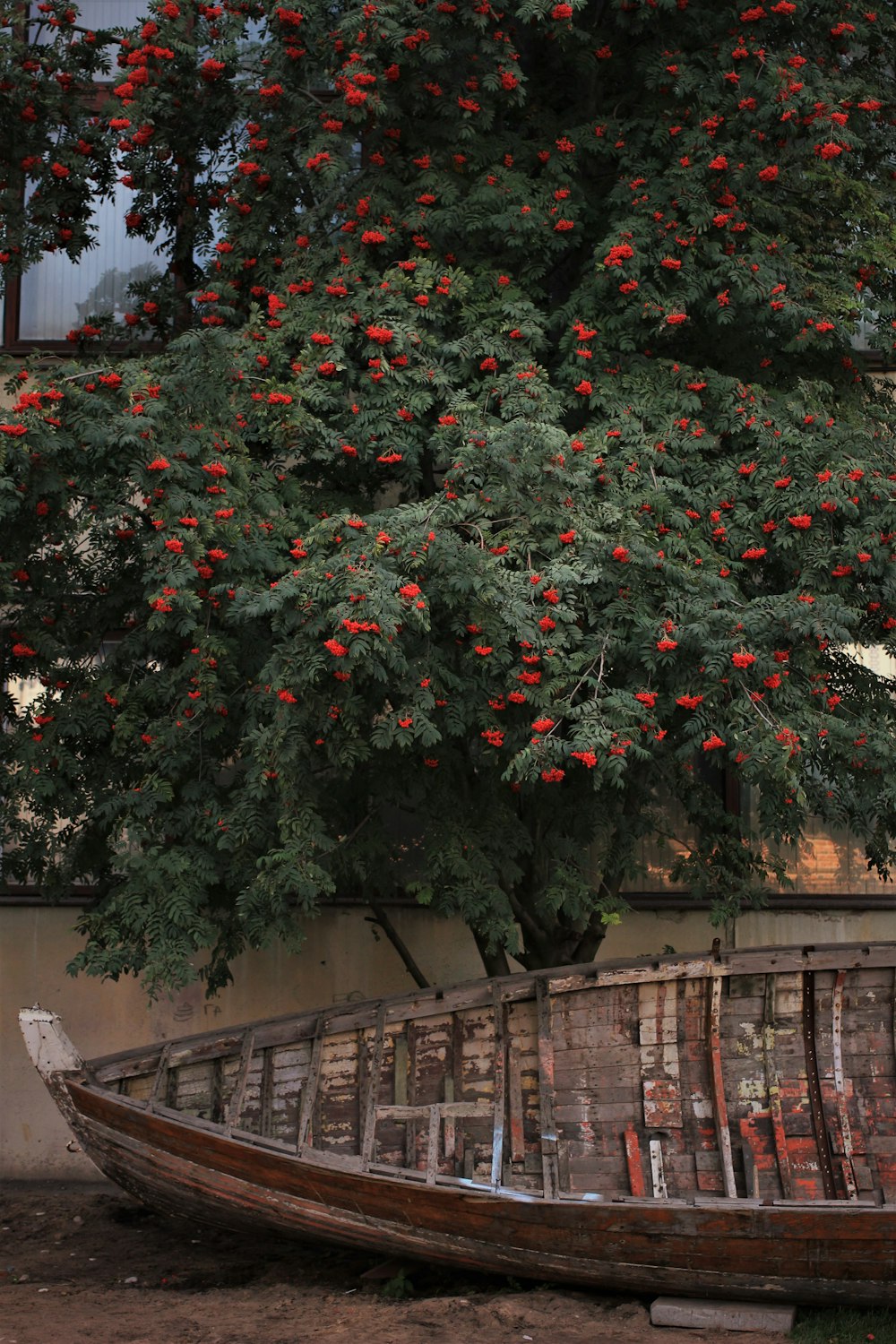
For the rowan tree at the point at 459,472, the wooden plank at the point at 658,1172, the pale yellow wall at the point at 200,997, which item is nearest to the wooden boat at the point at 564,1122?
the wooden plank at the point at 658,1172

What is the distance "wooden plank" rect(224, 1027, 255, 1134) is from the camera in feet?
23.5

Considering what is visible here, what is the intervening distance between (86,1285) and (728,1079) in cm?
374

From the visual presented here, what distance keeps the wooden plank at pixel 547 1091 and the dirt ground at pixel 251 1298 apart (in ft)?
1.97

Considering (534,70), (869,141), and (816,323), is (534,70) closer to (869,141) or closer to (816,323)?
(869,141)

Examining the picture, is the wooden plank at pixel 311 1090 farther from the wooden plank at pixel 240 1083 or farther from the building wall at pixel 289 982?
the building wall at pixel 289 982

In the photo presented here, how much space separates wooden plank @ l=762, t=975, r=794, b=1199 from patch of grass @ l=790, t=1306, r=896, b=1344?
1.84 feet

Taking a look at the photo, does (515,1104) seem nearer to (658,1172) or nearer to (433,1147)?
(433,1147)

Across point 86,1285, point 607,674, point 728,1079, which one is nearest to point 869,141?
point 607,674

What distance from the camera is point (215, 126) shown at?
8.73m

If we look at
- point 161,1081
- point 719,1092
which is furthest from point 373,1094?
point 719,1092

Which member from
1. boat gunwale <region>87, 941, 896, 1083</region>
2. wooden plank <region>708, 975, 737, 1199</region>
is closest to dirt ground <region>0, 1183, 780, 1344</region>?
wooden plank <region>708, 975, 737, 1199</region>

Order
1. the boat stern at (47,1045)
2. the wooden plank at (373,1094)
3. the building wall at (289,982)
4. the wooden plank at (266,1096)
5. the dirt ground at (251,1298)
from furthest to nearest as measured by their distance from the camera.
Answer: the building wall at (289,982)
the wooden plank at (266,1096)
the boat stern at (47,1045)
the wooden plank at (373,1094)
the dirt ground at (251,1298)

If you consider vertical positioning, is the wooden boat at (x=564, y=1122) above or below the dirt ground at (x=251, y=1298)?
above

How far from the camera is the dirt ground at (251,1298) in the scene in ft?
21.1
